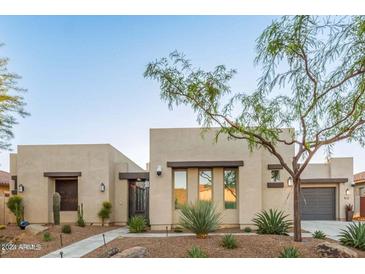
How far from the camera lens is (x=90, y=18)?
1141cm

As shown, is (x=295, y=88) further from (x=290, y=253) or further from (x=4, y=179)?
(x=4, y=179)

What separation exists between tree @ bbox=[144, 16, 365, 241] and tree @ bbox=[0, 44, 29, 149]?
649cm

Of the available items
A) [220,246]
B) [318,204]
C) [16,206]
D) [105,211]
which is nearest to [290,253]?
[220,246]

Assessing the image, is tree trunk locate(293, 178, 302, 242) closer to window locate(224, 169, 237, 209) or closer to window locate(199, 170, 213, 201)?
window locate(224, 169, 237, 209)

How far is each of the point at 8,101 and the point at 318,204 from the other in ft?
54.4

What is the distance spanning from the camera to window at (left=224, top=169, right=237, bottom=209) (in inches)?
543

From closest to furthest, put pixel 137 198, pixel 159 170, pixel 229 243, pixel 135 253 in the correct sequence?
pixel 135 253, pixel 229 243, pixel 159 170, pixel 137 198

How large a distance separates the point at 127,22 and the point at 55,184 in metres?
8.60

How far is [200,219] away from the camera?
29.3 ft

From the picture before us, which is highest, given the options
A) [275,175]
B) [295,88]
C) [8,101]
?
[8,101]
